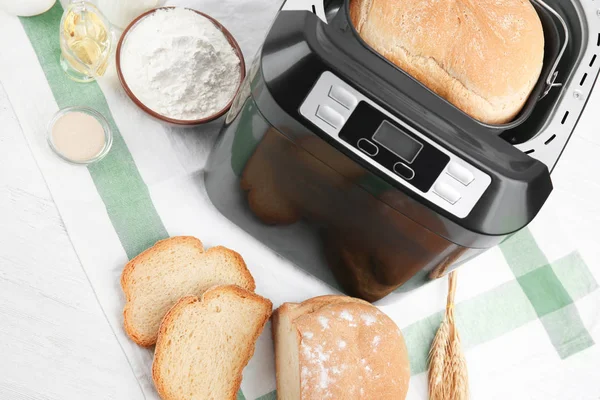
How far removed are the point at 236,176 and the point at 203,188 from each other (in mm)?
163

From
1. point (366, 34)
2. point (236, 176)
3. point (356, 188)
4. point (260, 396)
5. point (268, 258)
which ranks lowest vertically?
point (260, 396)

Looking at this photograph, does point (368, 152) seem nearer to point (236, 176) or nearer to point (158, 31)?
point (236, 176)

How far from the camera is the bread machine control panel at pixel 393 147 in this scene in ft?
2.08

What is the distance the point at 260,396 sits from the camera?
3.08ft

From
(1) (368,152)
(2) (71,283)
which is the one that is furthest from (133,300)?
(1) (368,152)

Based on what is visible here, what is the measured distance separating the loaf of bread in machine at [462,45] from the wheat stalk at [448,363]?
0.40 m

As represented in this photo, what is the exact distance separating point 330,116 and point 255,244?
402 millimetres

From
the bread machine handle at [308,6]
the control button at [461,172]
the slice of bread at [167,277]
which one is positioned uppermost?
the bread machine handle at [308,6]

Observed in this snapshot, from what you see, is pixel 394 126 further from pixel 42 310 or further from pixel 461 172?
pixel 42 310

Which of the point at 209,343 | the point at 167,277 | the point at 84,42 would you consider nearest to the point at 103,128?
the point at 84,42

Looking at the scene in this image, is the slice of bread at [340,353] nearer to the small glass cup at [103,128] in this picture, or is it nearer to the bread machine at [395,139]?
the bread machine at [395,139]

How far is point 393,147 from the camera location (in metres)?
0.65

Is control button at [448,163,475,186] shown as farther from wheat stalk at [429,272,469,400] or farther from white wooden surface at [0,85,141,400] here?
white wooden surface at [0,85,141,400]

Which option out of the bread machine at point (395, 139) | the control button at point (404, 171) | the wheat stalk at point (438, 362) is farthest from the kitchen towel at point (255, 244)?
the control button at point (404, 171)
